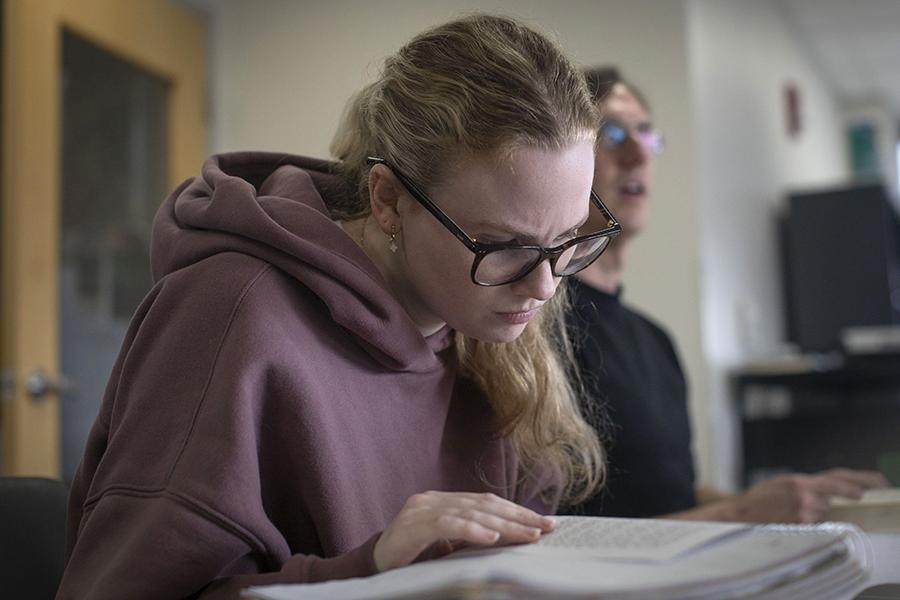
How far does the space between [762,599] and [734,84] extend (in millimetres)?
3246

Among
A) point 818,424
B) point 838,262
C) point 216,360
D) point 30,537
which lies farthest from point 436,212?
point 838,262

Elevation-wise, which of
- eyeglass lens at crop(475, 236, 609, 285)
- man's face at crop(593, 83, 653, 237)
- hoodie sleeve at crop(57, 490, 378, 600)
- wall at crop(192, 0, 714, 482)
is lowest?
hoodie sleeve at crop(57, 490, 378, 600)

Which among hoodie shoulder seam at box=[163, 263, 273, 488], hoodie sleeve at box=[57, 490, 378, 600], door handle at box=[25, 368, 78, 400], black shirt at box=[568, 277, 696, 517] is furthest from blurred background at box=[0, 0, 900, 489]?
hoodie sleeve at box=[57, 490, 378, 600]

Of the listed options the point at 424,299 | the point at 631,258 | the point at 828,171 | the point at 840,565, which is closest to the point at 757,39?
the point at 631,258

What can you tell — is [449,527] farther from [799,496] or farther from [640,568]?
[799,496]

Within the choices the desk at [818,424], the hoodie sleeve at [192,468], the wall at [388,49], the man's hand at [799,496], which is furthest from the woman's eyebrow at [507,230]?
the desk at [818,424]

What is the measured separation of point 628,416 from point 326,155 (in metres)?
1.69

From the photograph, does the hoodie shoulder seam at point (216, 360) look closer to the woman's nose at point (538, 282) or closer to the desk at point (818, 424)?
the woman's nose at point (538, 282)

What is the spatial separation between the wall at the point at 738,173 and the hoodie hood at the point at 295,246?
208 cm

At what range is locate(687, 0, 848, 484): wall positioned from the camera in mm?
3082

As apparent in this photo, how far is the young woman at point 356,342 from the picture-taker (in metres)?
0.79

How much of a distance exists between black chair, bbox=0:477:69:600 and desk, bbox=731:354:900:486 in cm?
251

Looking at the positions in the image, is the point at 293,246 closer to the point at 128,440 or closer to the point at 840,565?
the point at 128,440

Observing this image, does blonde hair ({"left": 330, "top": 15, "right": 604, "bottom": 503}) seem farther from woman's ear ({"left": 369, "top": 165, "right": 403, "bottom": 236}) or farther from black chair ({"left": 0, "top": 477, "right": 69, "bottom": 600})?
black chair ({"left": 0, "top": 477, "right": 69, "bottom": 600})
